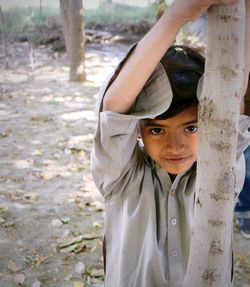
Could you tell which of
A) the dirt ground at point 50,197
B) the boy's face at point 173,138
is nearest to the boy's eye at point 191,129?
the boy's face at point 173,138

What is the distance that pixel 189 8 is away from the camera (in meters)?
0.90

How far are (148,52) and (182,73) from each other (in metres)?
0.27

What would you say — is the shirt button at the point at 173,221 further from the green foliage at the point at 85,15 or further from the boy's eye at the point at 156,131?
the green foliage at the point at 85,15

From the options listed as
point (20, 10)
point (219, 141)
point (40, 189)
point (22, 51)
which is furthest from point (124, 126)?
point (20, 10)

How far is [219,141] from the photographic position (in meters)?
0.89

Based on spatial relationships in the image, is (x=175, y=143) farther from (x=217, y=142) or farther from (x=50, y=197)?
(x=50, y=197)

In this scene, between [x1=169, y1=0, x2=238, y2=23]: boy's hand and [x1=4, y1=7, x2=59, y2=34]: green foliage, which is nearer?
[x1=169, y1=0, x2=238, y2=23]: boy's hand

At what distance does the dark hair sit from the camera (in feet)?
4.06

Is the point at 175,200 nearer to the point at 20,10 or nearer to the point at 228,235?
the point at 228,235

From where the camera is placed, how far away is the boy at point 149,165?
113 centimetres

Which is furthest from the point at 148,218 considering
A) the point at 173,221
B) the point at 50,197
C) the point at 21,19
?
the point at 21,19

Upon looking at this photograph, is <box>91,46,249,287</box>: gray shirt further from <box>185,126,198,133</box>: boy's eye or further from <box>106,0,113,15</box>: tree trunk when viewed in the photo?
<box>106,0,113,15</box>: tree trunk

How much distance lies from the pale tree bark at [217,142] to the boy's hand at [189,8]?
2 cm

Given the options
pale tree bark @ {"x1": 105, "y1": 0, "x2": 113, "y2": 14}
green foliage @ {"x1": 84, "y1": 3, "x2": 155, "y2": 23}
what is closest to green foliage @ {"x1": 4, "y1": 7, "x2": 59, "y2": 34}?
green foliage @ {"x1": 84, "y1": 3, "x2": 155, "y2": 23}
